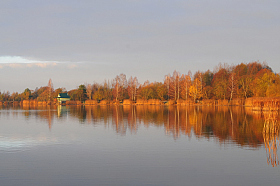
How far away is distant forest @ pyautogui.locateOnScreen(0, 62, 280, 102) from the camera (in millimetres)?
75562

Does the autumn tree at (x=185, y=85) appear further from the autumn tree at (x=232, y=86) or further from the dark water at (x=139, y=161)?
the dark water at (x=139, y=161)

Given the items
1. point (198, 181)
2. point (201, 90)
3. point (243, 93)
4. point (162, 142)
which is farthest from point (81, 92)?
point (198, 181)

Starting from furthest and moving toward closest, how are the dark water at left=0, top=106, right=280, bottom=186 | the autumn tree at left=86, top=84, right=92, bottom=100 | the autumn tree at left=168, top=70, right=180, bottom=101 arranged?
1. the autumn tree at left=86, top=84, right=92, bottom=100
2. the autumn tree at left=168, top=70, right=180, bottom=101
3. the dark water at left=0, top=106, right=280, bottom=186

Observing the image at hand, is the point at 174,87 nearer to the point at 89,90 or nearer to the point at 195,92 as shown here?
the point at 195,92

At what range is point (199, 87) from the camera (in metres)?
86.8

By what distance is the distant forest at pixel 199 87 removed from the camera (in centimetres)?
7556

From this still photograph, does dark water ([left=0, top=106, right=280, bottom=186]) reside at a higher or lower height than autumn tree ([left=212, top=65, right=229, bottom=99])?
lower

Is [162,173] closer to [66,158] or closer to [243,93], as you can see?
[66,158]

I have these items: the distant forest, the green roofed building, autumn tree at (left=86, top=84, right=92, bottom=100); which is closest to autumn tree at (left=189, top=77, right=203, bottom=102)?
the distant forest

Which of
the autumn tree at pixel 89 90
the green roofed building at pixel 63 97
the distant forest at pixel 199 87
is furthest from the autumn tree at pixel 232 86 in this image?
the green roofed building at pixel 63 97

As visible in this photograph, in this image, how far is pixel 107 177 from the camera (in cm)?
1010

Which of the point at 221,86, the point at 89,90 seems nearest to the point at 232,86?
the point at 221,86

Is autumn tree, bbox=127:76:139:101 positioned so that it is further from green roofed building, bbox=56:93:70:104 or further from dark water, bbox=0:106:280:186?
dark water, bbox=0:106:280:186

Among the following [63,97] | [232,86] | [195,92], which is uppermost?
[232,86]
